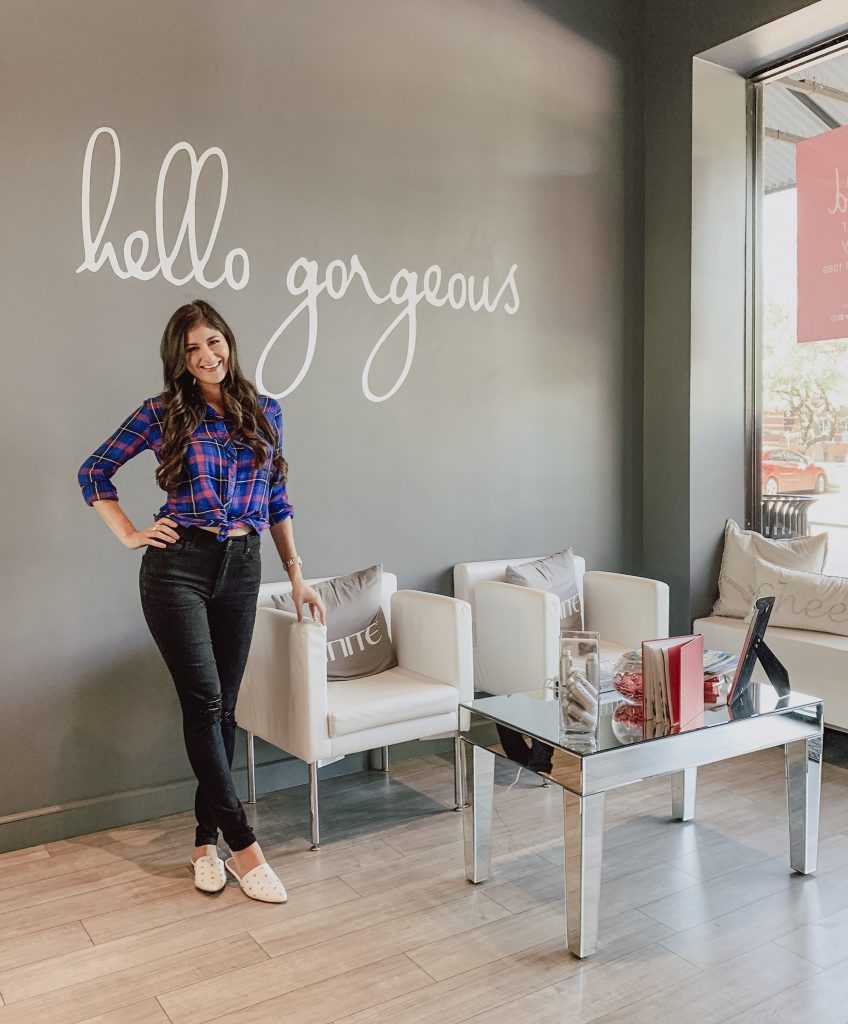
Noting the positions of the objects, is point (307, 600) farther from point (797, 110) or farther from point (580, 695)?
point (797, 110)

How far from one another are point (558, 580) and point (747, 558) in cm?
100

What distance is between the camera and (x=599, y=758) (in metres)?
2.23

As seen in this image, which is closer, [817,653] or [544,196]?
[817,653]

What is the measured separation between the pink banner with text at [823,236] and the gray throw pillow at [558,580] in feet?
5.00

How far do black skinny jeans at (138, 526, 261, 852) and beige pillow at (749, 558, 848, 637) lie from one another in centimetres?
221

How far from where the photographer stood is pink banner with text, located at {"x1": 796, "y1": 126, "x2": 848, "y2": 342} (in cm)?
393

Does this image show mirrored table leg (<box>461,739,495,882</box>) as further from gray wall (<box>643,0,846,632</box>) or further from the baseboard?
gray wall (<box>643,0,846,632</box>)

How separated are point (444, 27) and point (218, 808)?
9.99ft

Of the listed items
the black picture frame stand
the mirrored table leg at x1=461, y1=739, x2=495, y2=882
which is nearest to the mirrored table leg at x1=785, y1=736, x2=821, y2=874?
the black picture frame stand

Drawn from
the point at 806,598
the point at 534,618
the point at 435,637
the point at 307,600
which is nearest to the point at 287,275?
the point at 307,600

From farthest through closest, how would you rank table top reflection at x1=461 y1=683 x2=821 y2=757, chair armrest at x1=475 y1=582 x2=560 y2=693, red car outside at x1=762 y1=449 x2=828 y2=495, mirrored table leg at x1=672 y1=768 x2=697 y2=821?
red car outside at x1=762 y1=449 x2=828 y2=495
chair armrest at x1=475 y1=582 x2=560 y2=693
mirrored table leg at x1=672 y1=768 x2=697 y2=821
table top reflection at x1=461 y1=683 x2=821 y2=757

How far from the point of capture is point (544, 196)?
4.06 metres

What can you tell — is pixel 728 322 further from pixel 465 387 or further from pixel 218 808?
pixel 218 808

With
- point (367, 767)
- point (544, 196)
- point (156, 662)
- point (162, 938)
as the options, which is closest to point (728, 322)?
point (544, 196)
